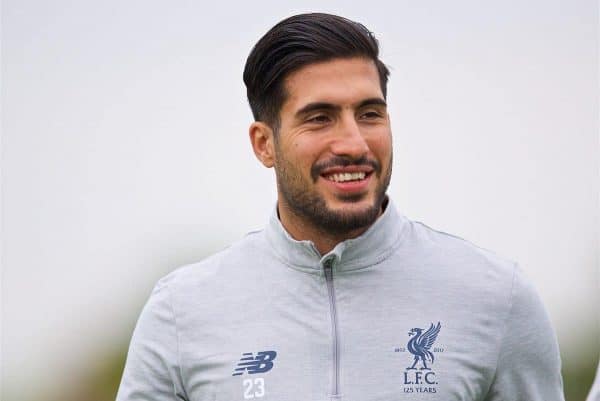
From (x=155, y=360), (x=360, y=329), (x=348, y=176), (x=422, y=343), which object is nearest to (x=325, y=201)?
(x=348, y=176)

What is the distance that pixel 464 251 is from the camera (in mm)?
3949

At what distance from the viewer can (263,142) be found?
413cm

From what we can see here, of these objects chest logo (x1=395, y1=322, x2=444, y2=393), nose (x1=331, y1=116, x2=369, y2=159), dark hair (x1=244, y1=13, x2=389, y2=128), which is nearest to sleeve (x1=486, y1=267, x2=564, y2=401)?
chest logo (x1=395, y1=322, x2=444, y2=393)

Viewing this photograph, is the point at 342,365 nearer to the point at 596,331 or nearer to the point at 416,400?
the point at 416,400

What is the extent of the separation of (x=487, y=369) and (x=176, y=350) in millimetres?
913

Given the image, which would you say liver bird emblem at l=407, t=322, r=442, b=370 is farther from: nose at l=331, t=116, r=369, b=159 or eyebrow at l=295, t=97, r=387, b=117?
eyebrow at l=295, t=97, r=387, b=117

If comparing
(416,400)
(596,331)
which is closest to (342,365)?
(416,400)

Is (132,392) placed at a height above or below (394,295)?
below

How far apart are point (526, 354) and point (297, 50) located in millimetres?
1108

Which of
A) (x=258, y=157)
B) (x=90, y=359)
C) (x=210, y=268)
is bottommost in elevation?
(x=90, y=359)

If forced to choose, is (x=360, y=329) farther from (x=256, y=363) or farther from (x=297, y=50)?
(x=297, y=50)

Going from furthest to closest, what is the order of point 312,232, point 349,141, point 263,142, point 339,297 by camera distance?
1. point 263,142
2. point 312,232
3. point 339,297
4. point 349,141

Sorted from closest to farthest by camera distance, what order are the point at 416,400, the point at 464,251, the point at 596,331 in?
1. the point at 416,400
2. the point at 464,251
3. the point at 596,331

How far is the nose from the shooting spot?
371 cm
